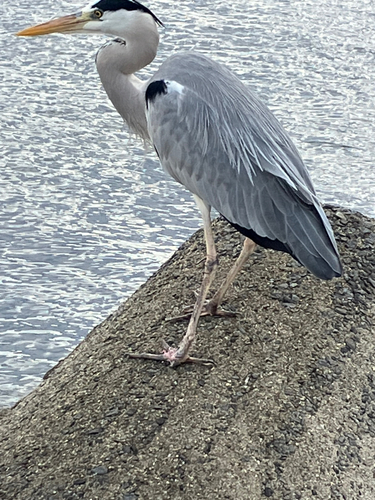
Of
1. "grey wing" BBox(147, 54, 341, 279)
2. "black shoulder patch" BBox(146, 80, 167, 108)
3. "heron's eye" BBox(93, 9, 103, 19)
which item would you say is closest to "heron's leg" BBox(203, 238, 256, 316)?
"grey wing" BBox(147, 54, 341, 279)

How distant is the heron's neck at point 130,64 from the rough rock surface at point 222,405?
1.91ft

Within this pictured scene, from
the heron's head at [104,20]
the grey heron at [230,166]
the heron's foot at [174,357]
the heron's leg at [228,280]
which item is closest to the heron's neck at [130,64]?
the heron's head at [104,20]

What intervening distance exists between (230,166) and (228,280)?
0.36 metres

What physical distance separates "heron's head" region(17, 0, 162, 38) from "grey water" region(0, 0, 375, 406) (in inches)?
42.0

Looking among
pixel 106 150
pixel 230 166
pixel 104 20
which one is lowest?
pixel 106 150

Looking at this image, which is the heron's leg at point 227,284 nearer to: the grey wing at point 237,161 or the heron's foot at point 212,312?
the heron's foot at point 212,312

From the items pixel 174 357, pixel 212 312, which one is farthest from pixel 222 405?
pixel 212 312

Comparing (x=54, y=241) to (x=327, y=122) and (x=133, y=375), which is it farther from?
(x=327, y=122)

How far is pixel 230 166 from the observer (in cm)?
255

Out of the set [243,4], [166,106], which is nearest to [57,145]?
[166,106]

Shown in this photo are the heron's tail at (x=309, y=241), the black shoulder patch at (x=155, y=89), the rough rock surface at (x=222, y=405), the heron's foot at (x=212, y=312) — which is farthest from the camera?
the heron's foot at (x=212, y=312)

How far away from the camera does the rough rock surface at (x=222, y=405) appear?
7.27 ft

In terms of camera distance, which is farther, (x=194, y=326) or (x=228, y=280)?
(x=228, y=280)

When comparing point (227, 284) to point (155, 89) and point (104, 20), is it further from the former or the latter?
point (104, 20)
